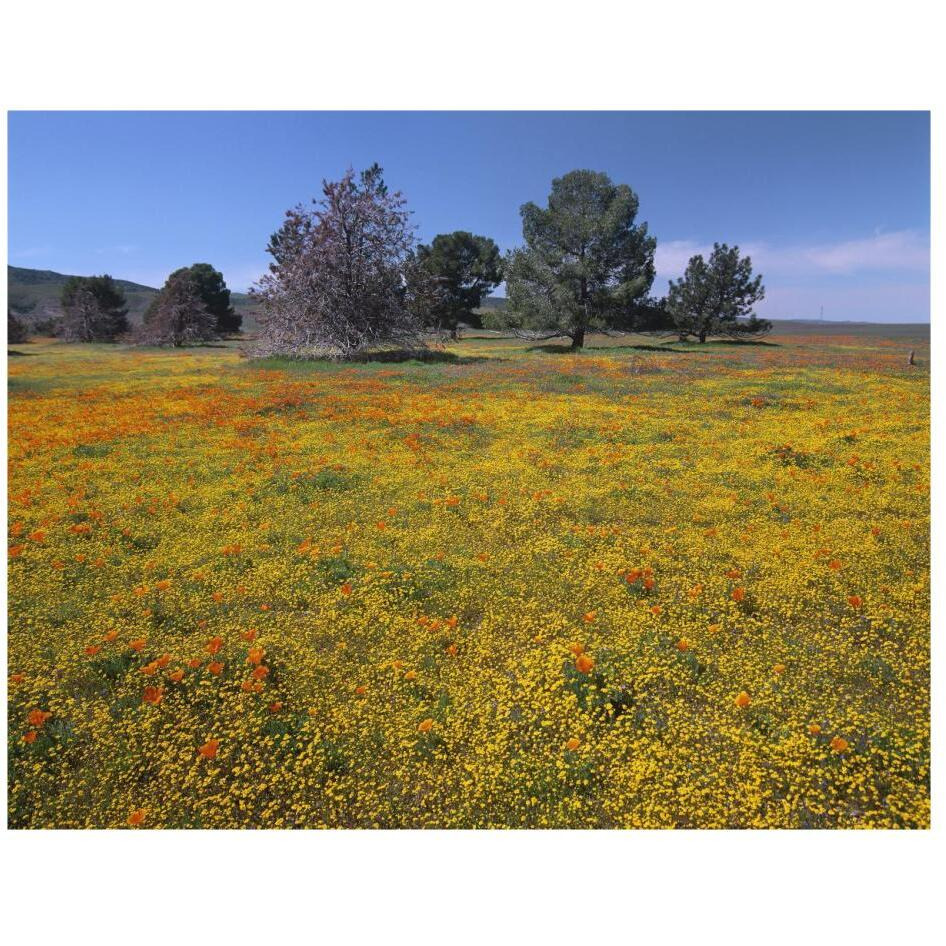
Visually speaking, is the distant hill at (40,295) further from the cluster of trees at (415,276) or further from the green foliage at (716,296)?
the green foliage at (716,296)

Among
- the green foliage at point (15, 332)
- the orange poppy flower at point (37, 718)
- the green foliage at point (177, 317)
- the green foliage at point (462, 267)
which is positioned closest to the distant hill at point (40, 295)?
the green foliage at point (15, 332)

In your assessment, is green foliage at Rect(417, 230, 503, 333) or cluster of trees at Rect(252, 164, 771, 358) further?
green foliage at Rect(417, 230, 503, 333)

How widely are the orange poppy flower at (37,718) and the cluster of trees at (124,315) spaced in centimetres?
3960

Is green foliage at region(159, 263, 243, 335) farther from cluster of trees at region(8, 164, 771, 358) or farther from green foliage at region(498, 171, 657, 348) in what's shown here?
green foliage at region(498, 171, 657, 348)

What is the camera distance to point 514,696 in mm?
4219

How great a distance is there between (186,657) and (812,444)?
11.2 metres

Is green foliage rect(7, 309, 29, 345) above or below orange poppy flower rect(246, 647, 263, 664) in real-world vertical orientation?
above

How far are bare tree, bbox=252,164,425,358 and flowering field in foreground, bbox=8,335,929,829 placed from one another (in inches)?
659

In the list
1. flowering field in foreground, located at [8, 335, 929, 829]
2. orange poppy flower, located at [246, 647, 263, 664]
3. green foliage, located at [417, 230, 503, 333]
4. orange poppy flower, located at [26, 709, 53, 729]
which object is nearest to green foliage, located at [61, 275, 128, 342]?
green foliage, located at [417, 230, 503, 333]

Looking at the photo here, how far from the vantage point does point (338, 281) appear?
26531mm

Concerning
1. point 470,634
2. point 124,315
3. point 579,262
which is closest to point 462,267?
point 579,262

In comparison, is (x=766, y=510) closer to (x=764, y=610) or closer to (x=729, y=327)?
(x=764, y=610)

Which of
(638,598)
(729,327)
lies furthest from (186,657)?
(729,327)

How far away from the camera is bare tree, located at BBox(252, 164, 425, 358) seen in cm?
2609
